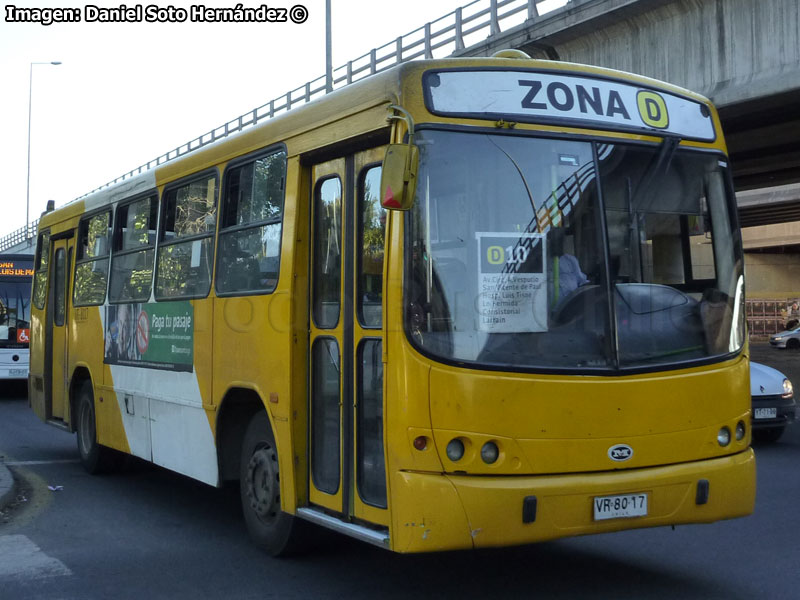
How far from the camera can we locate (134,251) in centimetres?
1015

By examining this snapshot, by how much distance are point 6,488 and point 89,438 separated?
1.70 metres

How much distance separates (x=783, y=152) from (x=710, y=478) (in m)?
23.4

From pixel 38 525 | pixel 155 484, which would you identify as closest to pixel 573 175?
pixel 38 525

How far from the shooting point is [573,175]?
600 centimetres

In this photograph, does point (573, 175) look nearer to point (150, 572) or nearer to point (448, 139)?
point (448, 139)

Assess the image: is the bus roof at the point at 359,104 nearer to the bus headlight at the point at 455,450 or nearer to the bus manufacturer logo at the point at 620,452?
the bus headlight at the point at 455,450

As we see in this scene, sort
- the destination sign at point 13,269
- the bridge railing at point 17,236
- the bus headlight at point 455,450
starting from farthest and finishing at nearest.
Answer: the bridge railing at point 17,236 → the destination sign at point 13,269 → the bus headlight at point 455,450

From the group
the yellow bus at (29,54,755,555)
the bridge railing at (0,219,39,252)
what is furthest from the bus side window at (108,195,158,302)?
the bridge railing at (0,219,39,252)

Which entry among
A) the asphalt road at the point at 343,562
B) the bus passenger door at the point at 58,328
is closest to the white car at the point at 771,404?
the asphalt road at the point at 343,562

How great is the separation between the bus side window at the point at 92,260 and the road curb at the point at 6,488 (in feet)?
6.36

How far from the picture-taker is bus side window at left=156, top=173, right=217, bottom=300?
27.4ft

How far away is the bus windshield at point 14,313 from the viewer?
21844 mm

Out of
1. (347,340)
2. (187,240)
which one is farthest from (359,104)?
(187,240)

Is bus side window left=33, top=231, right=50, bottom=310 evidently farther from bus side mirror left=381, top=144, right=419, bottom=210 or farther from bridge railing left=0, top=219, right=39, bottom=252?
bridge railing left=0, top=219, right=39, bottom=252
